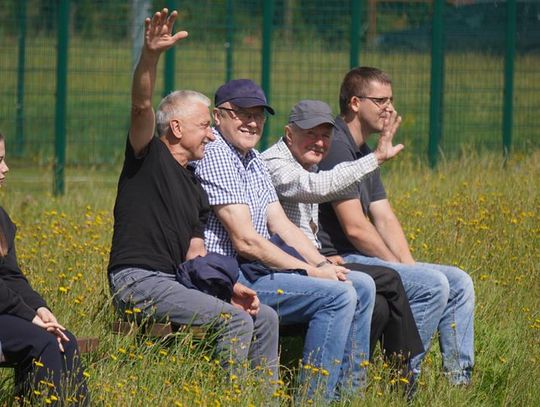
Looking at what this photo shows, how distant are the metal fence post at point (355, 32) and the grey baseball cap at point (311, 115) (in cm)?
622

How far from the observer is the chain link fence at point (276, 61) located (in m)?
11.8

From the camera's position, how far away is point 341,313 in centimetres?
537

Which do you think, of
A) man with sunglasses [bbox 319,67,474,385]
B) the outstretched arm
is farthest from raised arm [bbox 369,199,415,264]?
the outstretched arm

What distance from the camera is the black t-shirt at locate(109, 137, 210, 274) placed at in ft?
17.4

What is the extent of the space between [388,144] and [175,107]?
1.17 metres

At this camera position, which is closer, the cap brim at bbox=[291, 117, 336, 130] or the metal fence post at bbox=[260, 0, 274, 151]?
the cap brim at bbox=[291, 117, 336, 130]

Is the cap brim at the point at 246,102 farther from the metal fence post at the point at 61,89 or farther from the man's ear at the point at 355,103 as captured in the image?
the metal fence post at the point at 61,89

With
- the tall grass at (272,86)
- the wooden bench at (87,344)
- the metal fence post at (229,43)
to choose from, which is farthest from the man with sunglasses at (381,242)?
the metal fence post at (229,43)

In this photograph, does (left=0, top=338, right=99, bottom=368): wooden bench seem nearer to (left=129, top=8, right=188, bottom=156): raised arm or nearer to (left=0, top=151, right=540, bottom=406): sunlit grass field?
(left=0, top=151, right=540, bottom=406): sunlit grass field

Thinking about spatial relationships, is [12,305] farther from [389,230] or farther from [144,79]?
[389,230]

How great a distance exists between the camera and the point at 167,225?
5359 mm

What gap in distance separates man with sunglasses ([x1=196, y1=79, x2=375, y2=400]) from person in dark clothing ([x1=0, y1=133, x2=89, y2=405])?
1.09 m

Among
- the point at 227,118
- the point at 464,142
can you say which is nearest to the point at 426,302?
the point at 227,118

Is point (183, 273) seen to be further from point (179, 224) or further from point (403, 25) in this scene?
point (403, 25)
